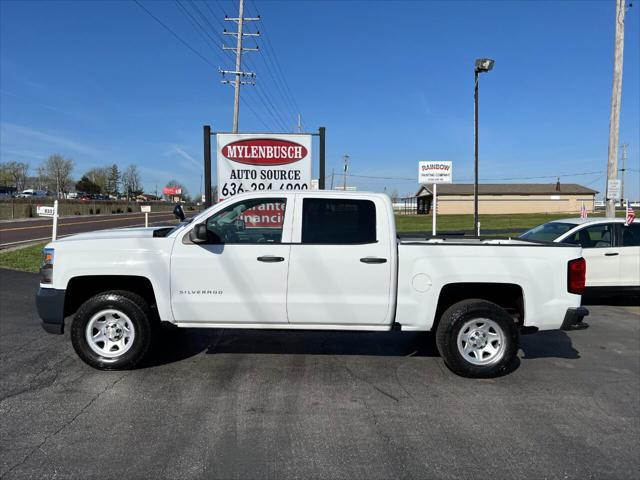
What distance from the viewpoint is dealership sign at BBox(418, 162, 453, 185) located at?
15.1m

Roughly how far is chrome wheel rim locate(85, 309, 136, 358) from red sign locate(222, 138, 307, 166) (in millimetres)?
5706

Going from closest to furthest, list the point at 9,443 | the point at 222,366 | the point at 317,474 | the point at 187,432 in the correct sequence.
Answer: the point at 317,474, the point at 9,443, the point at 187,432, the point at 222,366

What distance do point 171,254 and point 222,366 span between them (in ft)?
4.43

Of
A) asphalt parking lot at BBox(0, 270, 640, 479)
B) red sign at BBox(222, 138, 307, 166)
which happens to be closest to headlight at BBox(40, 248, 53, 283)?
asphalt parking lot at BBox(0, 270, 640, 479)

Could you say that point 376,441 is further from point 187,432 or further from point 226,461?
point 187,432

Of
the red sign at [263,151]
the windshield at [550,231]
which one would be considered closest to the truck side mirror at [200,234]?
the red sign at [263,151]

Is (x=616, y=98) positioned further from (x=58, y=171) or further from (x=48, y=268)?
(x=58, y=171)

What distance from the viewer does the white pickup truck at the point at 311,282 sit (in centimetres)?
486

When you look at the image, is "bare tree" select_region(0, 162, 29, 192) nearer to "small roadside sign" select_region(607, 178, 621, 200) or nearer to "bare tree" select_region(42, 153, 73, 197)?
"bare tree" select_region(42, 153, 73, 197)

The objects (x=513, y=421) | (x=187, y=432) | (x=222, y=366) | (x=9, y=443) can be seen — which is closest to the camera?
(x=9, y=443)

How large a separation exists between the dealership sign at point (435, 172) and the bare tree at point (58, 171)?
379 ft

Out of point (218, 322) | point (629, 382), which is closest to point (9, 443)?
point (218, 322)

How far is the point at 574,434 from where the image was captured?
3.82 metres

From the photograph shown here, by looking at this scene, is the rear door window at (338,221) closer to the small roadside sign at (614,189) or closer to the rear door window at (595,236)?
the rear door window at (595,236)
